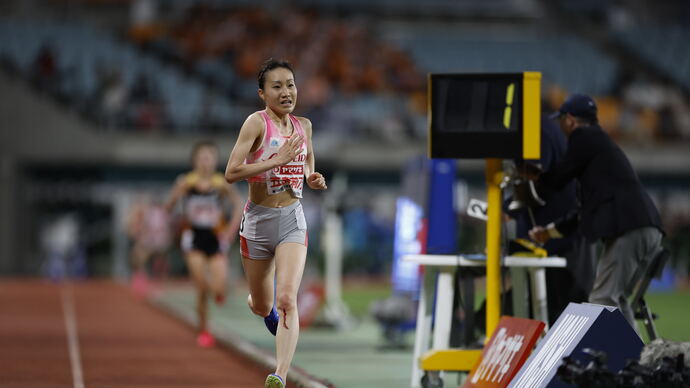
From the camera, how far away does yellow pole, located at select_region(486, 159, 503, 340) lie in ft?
29.7

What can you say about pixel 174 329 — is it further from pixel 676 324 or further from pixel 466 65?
pixel 466 65

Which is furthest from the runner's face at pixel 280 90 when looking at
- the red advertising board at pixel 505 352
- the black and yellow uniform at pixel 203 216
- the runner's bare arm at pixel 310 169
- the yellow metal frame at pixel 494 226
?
the black and yellow uniform at pixel 203 216

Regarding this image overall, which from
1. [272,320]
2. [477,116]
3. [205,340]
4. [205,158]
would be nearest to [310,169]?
[272,320]

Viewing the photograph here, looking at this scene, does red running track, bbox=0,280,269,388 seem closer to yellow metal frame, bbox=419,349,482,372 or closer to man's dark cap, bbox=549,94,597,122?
yellow metal frame, bbox=419,349,482,372

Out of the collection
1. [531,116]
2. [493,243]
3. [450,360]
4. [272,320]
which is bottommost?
[450,360]

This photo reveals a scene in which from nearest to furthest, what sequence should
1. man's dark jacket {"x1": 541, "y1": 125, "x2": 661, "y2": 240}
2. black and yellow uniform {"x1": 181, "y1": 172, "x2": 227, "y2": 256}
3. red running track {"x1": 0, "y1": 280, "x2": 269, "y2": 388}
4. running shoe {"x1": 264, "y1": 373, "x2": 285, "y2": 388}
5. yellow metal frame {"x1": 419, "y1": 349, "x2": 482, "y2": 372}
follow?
running shoe {"x1": 264, "y1": 373, "x2": 285, "y2": 388}, man's dark jacket {"x1": 541, "y1": 125, "x2": 661, "y2": 240}, yellow metal frame {"x1": 419, "y1": 349, "x2": 482, "y2": 372}, red running track {"x1": 0, "y1": 280, "x2": 269, "y2": 388}, black and yellow uniform {"x1": 181, "y1": 172, "x2": 227, "y2": 256}

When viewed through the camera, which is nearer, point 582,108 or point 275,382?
point 275,382

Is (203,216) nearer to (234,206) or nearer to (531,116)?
(234,206)

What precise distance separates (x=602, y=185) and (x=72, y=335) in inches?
337

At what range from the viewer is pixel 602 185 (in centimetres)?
898

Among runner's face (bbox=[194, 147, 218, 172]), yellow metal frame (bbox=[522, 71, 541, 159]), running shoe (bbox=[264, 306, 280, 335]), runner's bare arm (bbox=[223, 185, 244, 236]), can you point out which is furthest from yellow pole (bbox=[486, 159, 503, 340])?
runner's face (bbox=[194, 147, 218, 172])

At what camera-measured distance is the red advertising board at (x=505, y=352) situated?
26.2 feet

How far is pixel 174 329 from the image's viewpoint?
16844 mm

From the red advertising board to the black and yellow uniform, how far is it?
20.2 feet
